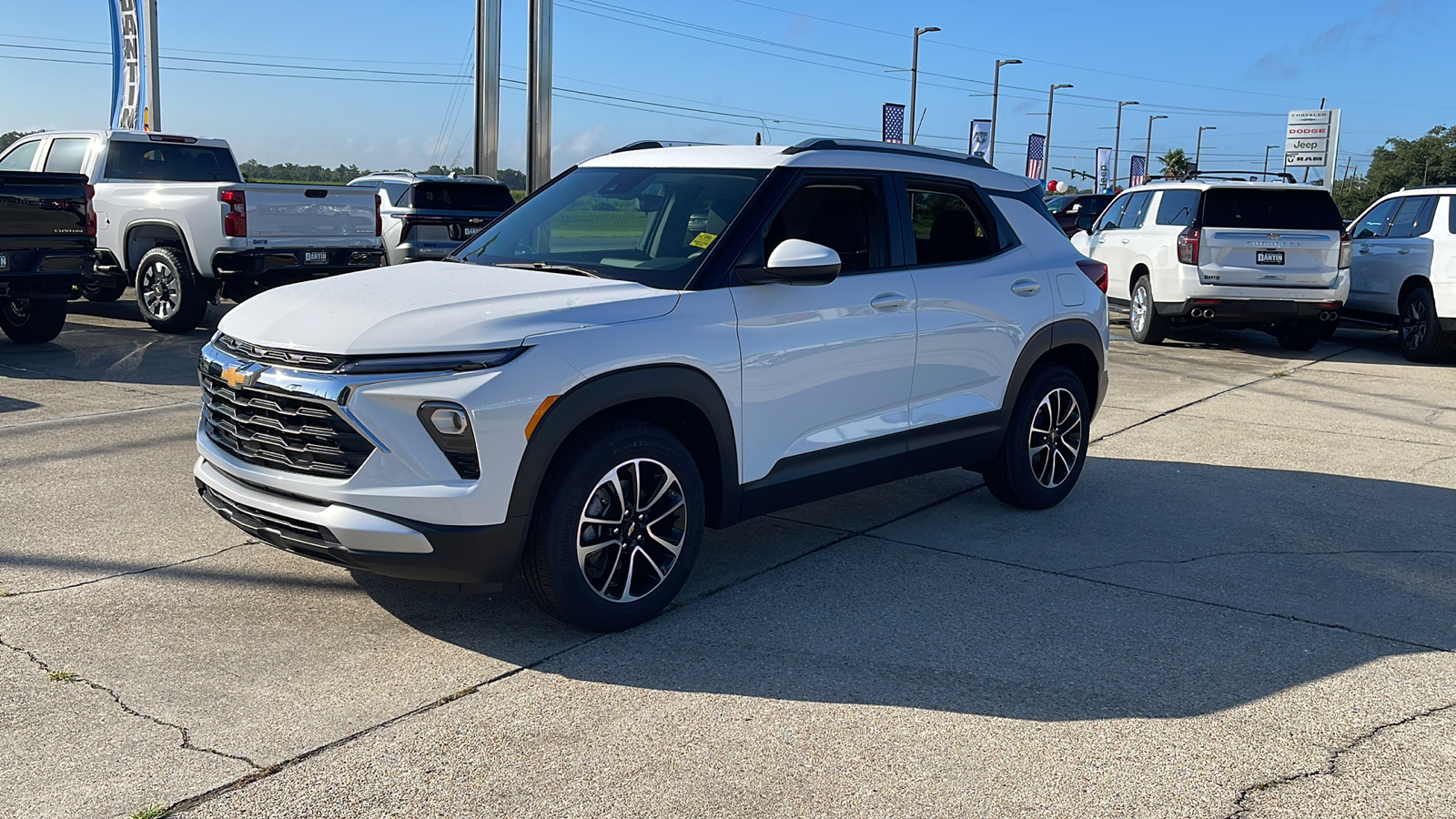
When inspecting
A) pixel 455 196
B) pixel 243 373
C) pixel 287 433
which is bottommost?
pixel 287 433

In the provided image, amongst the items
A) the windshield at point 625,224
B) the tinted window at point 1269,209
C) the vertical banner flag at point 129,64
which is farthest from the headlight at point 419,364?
the vertical banner flag at point 129,64

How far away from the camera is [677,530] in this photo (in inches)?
178

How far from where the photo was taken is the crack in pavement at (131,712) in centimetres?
339

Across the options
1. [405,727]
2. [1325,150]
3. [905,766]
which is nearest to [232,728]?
[405,727]

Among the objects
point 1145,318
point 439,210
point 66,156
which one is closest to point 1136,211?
point 1145,318

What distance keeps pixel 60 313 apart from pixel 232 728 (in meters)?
9.52

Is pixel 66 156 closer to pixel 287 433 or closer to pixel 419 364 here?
pixel 287 433

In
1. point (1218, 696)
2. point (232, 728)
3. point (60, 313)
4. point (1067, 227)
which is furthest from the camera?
point (1067, 227)

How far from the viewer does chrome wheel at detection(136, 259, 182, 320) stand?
1229 centimetres

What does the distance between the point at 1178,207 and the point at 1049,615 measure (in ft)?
33.9

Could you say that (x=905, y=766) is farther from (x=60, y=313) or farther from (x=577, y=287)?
(x=60, y=313)

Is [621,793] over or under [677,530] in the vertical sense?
Answer: under

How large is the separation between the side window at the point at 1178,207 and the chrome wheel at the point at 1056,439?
25.8 ft

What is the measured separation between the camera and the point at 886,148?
5559 mm
